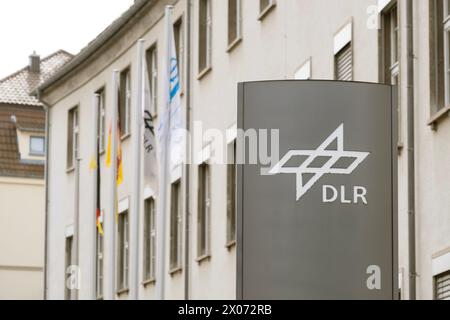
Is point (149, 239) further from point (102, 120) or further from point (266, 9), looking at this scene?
point (266, 9)

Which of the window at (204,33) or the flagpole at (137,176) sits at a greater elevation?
the window at (204,33)

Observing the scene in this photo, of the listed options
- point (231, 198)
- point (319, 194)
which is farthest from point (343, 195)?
point (231, 198)

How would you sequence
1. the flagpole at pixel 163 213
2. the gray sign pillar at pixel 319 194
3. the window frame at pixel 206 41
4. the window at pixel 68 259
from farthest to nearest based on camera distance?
1. the window at pixel 68 259
2. the window frame at pixel 206 41
3. the flagpole at pixel 163 213
4. the gray sign pillar at pixel 319 194

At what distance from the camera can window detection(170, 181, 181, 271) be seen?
33719mm

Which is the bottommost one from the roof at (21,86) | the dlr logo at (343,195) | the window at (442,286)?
the window at (442,286)

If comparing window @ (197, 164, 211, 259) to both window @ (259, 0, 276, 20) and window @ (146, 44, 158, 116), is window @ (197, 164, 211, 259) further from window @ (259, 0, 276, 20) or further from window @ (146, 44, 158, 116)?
window @ (259, 0, 276, 20)

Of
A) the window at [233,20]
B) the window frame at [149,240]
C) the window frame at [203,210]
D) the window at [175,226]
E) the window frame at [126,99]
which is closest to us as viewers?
the window at [233,20]

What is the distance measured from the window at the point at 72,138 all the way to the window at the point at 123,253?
18.5 feet

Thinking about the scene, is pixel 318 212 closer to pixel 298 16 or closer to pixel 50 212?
pixel 298 16

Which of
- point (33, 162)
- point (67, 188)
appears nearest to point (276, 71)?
point (67, 188)

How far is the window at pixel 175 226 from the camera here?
111 feet

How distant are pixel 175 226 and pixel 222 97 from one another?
4303 mm

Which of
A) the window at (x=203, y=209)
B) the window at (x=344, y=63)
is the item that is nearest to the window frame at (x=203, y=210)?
the window at (x=203, y=209)

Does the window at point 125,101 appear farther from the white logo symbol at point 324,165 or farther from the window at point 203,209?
the white logo symbol at point 324,165
